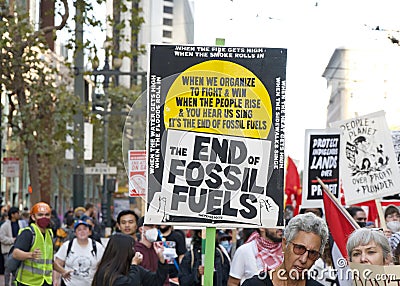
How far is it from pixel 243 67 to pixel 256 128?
0.42 metres

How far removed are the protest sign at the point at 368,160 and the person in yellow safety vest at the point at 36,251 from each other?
3541 millimetres

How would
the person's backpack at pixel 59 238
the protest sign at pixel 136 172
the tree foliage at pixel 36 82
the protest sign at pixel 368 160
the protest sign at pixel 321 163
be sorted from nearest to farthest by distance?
the protest sign at pixel 136 172 < the protest sign at pixel 368 160 < the protest sign at pixel 321 163 < the person's backpack at pixel 59 238 < the tree foliage at pixel 36 82

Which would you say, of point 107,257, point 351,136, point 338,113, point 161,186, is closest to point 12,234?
point 351,136

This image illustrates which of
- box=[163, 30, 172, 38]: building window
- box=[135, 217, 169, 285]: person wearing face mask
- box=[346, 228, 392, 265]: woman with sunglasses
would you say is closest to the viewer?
box=[346, 228, 392, 265]: woman with sunglasses

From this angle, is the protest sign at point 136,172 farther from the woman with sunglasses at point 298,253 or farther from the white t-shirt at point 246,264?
the woman with sunglasses at point 298,253

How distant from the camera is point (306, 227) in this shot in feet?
20.6

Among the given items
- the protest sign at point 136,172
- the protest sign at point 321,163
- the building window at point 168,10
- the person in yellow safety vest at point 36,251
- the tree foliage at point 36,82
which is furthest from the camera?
the building window at point 168,10

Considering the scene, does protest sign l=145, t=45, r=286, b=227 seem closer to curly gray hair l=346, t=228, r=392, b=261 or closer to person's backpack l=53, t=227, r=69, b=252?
curly gray hair l=346, t=228, r=392, b=261

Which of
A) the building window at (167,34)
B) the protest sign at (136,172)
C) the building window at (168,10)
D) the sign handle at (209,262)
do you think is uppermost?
the building window at (168,10)

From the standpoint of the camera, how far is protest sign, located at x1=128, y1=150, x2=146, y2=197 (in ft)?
31.8

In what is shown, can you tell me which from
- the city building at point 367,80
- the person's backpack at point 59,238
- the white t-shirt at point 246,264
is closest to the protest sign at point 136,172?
the white t-shirt at point 246,264

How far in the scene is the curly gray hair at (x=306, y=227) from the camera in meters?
6.29

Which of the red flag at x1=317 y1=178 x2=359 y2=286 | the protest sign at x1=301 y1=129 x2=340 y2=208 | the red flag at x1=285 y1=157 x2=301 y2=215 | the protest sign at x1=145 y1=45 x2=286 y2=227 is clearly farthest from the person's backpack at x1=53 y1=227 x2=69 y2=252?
the protest sign at x1=145 y1=45 x2=286 y2=227

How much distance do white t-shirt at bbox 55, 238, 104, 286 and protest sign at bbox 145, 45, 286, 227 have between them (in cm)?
569
